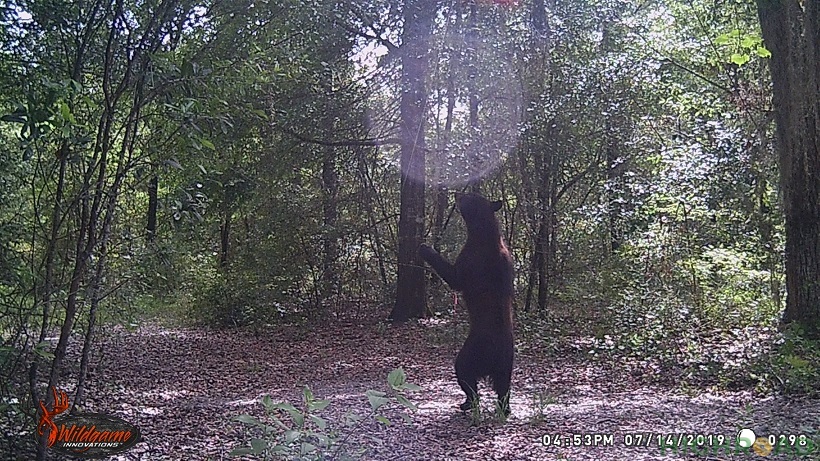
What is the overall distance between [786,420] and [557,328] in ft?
19.5

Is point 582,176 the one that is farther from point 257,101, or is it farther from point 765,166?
point 257,101

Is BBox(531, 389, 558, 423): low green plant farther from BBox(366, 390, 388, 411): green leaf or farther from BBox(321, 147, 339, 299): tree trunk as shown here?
BBox(321, 147, 339, 299): tree trunk

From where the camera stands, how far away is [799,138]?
7.02 meters

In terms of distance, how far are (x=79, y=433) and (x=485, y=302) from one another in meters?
2.88

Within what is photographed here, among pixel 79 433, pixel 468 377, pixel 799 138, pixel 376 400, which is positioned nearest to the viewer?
pixel 376 400

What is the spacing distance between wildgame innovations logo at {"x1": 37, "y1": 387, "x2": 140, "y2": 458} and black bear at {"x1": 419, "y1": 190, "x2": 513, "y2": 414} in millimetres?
2420

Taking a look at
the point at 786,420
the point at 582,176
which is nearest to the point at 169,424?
the point at 786,420

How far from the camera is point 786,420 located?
4504 millimetres

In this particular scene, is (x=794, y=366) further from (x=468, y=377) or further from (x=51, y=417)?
(x=51, y=417)

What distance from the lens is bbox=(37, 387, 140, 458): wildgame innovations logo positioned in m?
3.84

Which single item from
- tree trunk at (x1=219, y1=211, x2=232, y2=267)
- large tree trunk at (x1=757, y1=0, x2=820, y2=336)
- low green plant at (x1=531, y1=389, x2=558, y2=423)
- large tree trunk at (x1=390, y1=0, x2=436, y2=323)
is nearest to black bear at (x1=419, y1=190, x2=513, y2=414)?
low green plant at (x1=531, y1=389, x2=558, y2=423)

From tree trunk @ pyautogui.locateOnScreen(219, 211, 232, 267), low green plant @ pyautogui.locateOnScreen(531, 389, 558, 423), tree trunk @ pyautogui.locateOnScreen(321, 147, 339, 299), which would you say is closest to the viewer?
low green plant @ pyautogui.locateOnScreen(531, 389, 558, 423)

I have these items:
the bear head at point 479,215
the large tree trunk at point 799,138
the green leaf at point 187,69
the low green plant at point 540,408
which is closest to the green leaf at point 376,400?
the green leaf at point 187,69

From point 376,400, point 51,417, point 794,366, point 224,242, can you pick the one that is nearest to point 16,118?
point 51,417
